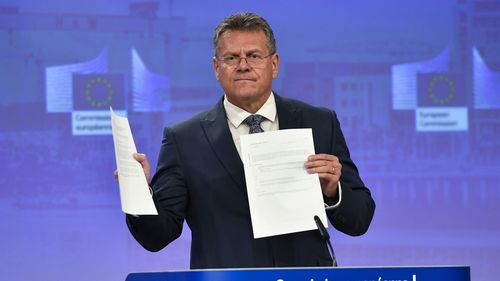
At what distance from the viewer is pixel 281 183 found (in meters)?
2.34

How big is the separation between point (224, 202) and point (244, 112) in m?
0.31

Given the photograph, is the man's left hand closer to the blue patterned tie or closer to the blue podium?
the blue patterned tie

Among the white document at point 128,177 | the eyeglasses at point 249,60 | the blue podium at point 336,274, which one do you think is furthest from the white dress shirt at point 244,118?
the blue podium at point 336,274

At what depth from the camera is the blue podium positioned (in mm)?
1806

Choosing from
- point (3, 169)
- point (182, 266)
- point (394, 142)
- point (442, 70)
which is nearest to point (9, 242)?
point (3, 169)

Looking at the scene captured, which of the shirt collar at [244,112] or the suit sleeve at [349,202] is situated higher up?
the shirt collar at [244,112]

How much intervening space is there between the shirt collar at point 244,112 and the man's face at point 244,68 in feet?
0.12

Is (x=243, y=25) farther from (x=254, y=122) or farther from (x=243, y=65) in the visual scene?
(x=254, y=122)

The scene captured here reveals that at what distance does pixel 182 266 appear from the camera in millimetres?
4855

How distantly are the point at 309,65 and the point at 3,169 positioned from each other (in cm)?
189

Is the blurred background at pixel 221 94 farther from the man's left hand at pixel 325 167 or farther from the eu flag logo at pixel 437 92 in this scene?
the man's left hand at pixel 325 167

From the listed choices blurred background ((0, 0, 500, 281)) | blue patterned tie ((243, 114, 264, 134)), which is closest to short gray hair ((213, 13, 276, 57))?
blue patterned tie ((243, 114, 264, 134))

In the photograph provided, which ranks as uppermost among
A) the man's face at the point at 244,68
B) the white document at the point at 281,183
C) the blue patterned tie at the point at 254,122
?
the man's face at the point at 244,68

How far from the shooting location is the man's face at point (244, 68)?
262 cm
